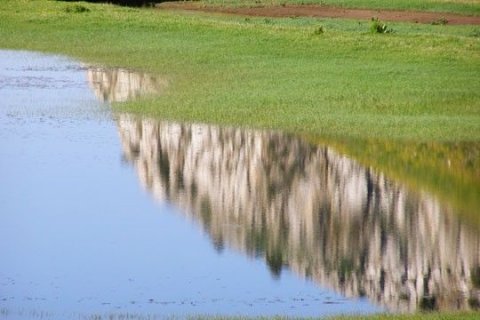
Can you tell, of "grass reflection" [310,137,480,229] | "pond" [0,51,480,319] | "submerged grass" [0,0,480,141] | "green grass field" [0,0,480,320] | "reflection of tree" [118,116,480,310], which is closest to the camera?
"pond" [0,51,480,319]

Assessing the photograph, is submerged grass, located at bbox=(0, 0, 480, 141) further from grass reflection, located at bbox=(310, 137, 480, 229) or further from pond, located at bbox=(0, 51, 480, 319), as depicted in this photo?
pond, located at bbox=(0, 51, 480, 319)

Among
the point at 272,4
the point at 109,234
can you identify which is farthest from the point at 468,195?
the point at 272,4

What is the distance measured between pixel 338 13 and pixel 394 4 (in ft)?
12.3

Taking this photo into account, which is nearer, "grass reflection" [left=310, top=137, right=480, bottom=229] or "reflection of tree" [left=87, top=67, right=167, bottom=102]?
"grass reflection" [left=310, top=137, right=480, bottom=229]

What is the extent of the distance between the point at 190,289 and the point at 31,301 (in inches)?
55.4

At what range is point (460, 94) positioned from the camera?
24.7 m

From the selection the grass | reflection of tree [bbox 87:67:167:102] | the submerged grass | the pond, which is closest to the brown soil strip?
the grass

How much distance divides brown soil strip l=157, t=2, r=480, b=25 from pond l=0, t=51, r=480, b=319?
20647mm

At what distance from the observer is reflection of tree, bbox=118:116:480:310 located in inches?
508

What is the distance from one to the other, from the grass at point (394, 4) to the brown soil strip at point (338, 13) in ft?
3.13

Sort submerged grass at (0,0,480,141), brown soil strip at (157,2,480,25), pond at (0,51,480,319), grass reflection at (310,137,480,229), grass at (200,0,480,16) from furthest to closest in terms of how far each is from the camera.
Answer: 1. grass at (200,0,480,16)
2. brown soil strip at (157,2,480,25)
3. submerged grass at (0,0,480,141)
4. grass reflection at (310,137,480,229)
5. pond at (0,51,480,319)

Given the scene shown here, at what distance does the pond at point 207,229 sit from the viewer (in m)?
12.1

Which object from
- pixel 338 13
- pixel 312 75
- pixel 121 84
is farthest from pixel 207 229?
pixel 338 13

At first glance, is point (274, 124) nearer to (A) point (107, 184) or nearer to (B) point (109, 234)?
(A) point (107, 184)
